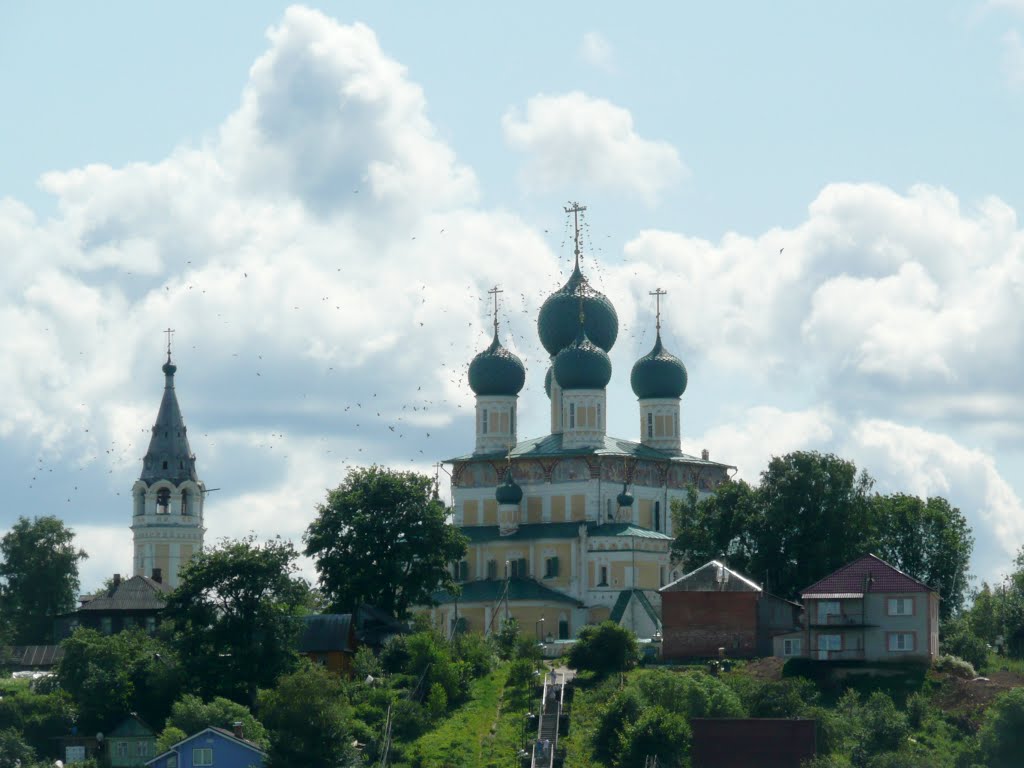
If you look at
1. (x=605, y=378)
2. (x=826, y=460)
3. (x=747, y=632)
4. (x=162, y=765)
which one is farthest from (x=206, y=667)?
(x=605, y=378)

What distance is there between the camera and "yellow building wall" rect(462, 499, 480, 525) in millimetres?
106500

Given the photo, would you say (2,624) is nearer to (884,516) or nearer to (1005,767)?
(884,516)

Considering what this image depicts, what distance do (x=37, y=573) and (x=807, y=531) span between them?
3484 centimetres

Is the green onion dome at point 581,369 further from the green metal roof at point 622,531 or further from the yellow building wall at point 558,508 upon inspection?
the green metal roof at point 622,531

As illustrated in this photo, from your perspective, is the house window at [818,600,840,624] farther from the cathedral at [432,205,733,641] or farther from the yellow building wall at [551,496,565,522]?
the yellow building wall at [551,496,565,522]

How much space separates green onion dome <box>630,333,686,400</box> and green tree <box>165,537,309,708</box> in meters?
34.1

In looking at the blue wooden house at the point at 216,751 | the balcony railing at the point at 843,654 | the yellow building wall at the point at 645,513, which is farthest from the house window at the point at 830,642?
the yellow building wall at the point at 645,513

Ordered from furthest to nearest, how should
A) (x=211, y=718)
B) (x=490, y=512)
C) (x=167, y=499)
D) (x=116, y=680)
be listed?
(x=167, y=499)
(x=490, y=512)
(x=116, y=680)
(x=211, y=718)

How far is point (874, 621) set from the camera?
80.5 m

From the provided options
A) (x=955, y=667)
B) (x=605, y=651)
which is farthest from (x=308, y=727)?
(x=955, y=667)

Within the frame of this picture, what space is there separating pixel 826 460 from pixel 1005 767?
2067 cm

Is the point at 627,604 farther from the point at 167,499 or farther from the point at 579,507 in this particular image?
the point at 167,499

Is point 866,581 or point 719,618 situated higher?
point 866,581

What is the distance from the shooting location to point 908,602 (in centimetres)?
8038
